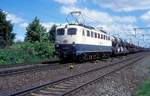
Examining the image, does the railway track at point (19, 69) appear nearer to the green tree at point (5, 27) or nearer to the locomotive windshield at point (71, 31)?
the locomotive windshield at point (71, 31)

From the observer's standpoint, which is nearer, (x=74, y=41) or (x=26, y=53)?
(x=74, y=41)

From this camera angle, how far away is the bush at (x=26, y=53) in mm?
32850

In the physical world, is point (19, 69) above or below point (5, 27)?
below

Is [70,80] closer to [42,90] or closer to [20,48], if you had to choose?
[42,90]

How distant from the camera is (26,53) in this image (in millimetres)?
37219

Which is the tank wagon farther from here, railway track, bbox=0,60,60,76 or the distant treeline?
the distant treeline

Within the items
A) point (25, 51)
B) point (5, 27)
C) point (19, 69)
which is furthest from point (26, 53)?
point (5, 27)

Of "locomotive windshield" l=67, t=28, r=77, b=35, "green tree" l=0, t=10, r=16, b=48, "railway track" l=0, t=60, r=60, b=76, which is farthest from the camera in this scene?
"green tree" l=0, t=10, r=16, b=48

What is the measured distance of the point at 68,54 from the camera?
30.4 meters

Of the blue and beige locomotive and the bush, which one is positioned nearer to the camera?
the blue and beige locomotive

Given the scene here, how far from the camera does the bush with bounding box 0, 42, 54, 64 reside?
32.8 metres

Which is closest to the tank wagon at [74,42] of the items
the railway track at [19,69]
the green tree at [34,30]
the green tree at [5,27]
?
the railway track at [19,69]

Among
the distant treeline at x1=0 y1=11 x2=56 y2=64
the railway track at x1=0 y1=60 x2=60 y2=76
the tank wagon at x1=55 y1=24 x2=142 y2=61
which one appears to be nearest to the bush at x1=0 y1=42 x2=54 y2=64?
the distant treeline at x1=0 y1=11 x2=56 y2=64

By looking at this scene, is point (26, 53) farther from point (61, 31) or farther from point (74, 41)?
point (74, 41)
